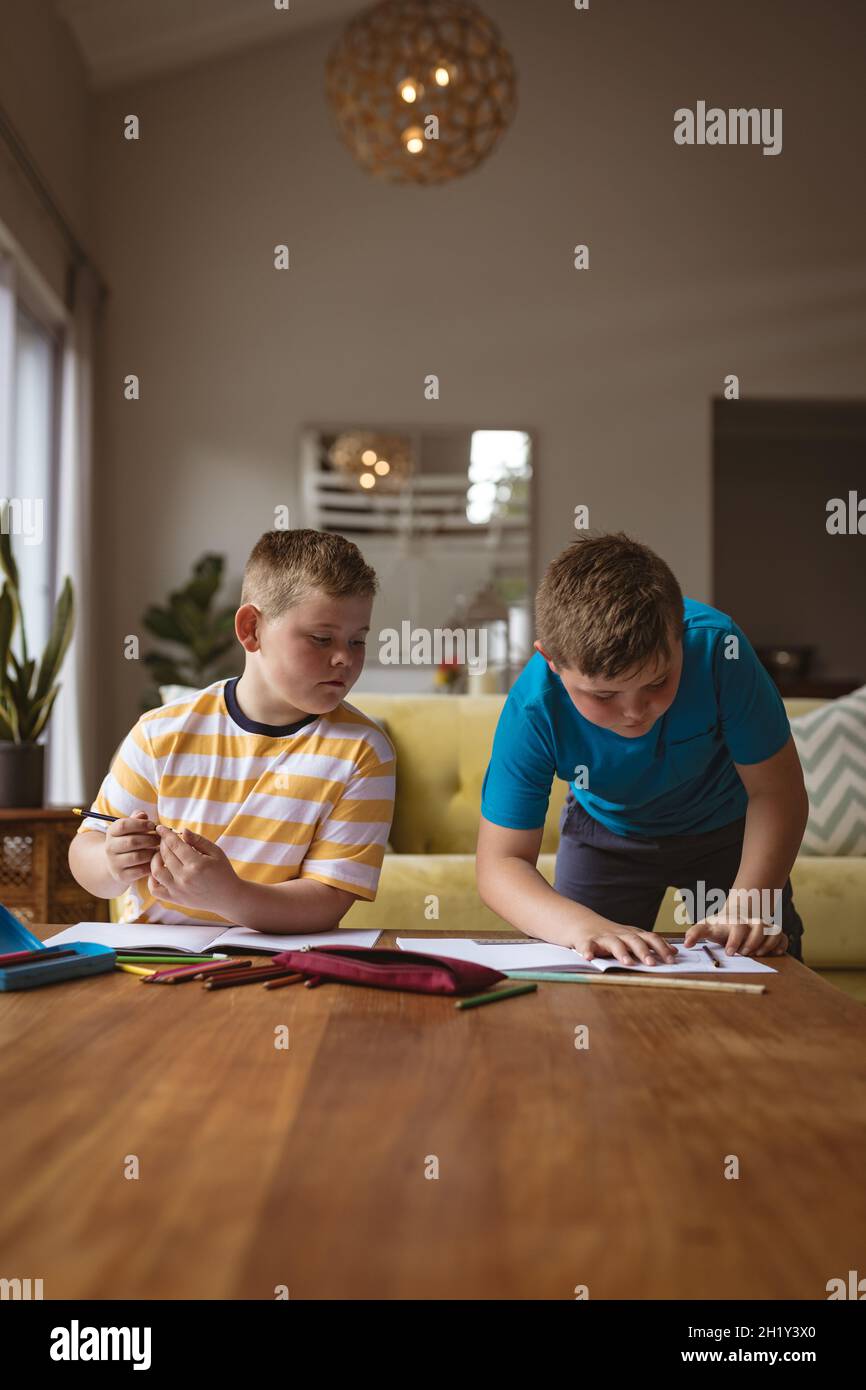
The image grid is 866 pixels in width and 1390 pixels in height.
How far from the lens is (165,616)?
217 inches

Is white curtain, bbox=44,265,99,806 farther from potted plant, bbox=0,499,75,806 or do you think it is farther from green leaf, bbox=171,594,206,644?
potted plant, bbox=0,499,75,806

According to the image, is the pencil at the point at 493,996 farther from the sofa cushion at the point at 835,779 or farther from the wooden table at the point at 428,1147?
the sofa cushion at the point at 835,779

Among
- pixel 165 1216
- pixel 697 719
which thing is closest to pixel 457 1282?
pixel 165 1216

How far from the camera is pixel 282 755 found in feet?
4.82

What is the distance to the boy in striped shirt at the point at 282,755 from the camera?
1.42 metres

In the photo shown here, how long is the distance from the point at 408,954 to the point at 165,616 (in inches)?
184

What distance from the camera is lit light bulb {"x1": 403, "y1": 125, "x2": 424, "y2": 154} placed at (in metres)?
4.04

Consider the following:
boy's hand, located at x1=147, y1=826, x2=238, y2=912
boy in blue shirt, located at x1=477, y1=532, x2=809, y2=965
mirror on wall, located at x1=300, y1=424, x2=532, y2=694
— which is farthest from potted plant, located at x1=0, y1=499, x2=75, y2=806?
mirror on wall, located at x1=300, y1=424, x2=532, y2=694

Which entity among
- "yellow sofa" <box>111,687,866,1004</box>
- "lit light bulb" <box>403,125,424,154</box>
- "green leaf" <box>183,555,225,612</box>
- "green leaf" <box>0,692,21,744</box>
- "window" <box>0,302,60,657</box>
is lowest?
"yellow sofa" <box>111,687,866,1004</box>

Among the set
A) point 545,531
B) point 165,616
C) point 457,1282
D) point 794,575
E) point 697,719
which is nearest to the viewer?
point 457,1282

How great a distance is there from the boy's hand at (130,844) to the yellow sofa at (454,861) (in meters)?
0.98

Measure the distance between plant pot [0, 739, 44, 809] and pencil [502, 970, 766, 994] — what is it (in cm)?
219

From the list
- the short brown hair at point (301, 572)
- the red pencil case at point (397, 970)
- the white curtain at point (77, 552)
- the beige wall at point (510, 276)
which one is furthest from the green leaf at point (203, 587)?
the red pencil case at point (397, 970)

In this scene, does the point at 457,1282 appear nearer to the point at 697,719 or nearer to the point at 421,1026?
the point at 421,1026
